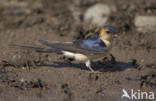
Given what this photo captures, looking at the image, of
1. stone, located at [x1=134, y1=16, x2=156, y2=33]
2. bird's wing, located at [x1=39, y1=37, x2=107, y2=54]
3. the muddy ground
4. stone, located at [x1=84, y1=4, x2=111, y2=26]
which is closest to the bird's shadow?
the muddy ground

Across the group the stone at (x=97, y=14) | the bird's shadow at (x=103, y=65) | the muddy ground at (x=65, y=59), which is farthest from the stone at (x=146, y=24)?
the bird's shadow at (x=103, y=65)

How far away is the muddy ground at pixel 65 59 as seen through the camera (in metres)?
5.25

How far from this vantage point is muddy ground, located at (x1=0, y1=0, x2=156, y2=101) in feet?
17.2

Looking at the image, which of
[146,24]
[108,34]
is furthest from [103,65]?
[146,24]

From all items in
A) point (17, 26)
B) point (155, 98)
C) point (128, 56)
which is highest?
point (17, 26)

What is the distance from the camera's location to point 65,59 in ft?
20.8

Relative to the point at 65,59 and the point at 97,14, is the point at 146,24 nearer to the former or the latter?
the point at 97,14

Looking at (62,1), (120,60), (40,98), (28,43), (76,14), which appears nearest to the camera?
(40,98)

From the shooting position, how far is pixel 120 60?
257 inches

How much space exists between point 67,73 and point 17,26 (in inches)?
97.4

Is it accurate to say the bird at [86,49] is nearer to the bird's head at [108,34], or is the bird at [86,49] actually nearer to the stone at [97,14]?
the bird's head at [108,34]

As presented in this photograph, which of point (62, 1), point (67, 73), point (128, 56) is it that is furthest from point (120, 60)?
point (62, 1)

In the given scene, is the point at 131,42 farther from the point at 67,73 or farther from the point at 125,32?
the point at 67,73

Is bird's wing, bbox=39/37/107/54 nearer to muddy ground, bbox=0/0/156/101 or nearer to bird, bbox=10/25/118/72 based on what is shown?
bird, bbox=10/25/118/72
